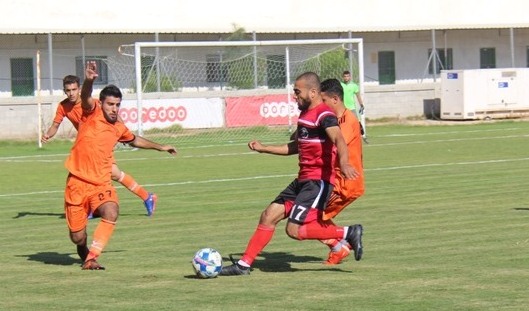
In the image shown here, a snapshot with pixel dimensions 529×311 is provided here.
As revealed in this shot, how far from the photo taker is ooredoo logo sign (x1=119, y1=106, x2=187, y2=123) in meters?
36.2

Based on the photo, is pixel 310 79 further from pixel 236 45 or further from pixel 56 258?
pixel 236 45

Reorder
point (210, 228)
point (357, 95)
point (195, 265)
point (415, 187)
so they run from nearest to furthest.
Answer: point (195, 265)
point (210, 228)
point (415, 187)
point (357, 95)

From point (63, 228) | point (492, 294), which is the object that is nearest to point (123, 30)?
point (63, 228)

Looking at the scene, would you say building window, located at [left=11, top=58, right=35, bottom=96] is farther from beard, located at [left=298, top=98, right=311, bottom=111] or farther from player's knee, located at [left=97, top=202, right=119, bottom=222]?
beard, located at [left=298, top=98, right=311, bottom=111]

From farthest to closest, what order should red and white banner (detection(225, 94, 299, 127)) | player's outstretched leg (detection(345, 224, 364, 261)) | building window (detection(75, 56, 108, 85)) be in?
building window (detection(75, 56, 108, 85)), red and white banner (detection(225, 94, 299, 127)), player's outstretched leg (detection(345, 224, 364, 261))

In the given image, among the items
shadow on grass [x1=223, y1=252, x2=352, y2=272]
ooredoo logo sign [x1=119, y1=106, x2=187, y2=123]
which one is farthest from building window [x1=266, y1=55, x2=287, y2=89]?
shadow on grass [x1=223, y1=252, x2=352, y2=272]

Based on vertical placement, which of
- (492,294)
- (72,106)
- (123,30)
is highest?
(123,30)

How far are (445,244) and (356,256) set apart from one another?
1.81m

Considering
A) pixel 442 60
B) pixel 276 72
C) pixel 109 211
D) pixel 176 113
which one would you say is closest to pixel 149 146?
pixel 109 211

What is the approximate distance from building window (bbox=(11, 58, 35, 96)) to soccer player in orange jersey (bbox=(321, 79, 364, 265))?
37803mm

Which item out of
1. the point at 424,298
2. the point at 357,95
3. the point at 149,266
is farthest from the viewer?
the point at 357,95

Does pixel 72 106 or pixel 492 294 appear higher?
pixel 72 106

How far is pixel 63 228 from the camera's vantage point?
16125mm

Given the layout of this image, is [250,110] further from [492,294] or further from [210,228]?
[492,294]
